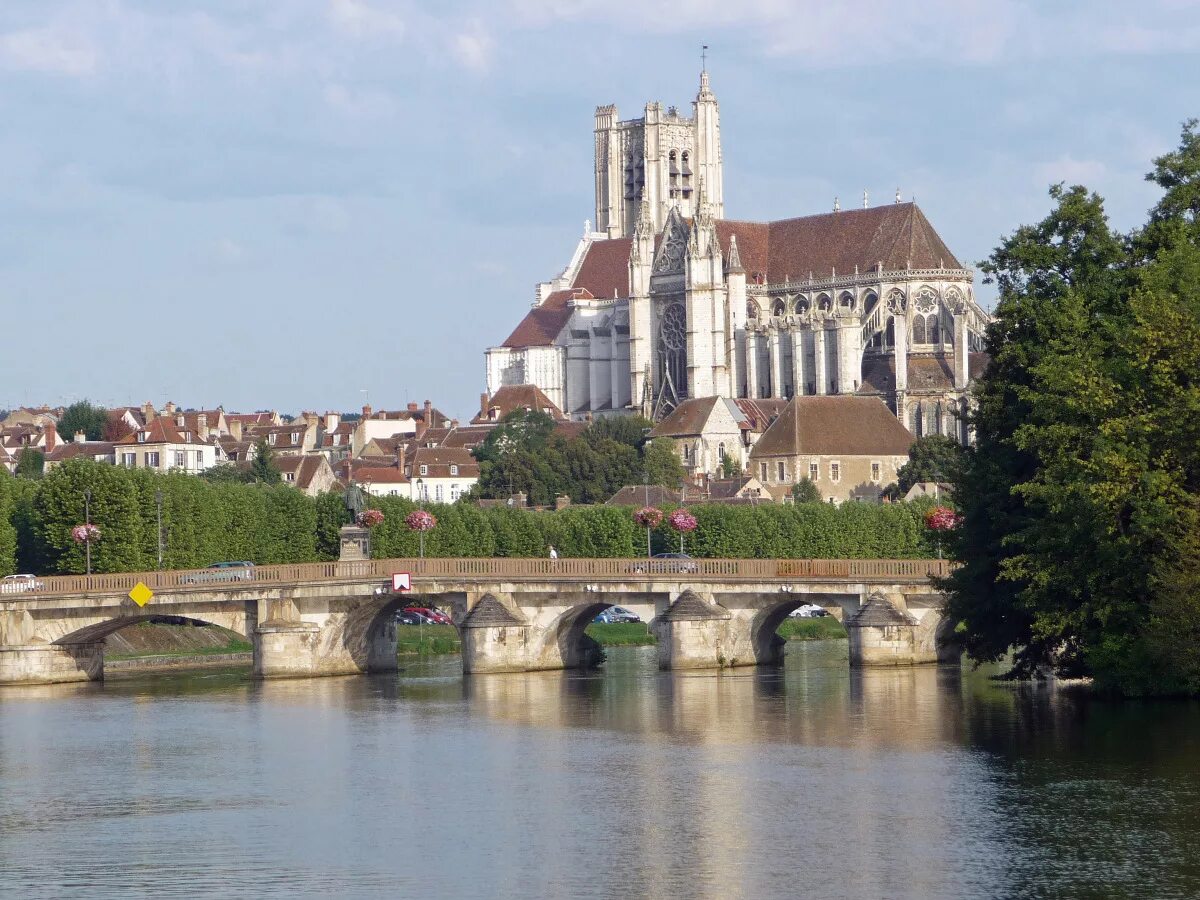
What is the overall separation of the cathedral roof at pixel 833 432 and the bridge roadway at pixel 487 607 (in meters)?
87.2

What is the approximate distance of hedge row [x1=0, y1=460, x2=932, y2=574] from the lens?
84.6 m

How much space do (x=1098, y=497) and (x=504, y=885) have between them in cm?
1954

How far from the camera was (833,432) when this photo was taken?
163750 mm

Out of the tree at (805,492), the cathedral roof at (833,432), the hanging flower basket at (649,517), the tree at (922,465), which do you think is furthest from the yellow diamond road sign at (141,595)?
the cathedral roof at (833,432)

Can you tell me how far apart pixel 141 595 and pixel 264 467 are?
79600mm

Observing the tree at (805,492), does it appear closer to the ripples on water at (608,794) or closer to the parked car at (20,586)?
the parked car at (20,586)

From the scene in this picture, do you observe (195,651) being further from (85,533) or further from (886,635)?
(886,635)

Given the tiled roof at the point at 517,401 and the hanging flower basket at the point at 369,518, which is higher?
the tiled roof at the point at 517,401

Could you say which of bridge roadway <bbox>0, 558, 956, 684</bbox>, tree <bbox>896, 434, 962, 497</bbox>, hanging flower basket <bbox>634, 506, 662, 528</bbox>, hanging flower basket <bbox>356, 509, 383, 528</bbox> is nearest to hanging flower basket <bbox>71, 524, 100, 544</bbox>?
bridge roadway <bbox>0, 558, 956, 684</bbox>

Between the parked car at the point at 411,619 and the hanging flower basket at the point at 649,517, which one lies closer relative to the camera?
the hanging flower basket at the point at 649,517

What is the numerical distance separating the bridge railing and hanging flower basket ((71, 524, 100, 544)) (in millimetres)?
6516

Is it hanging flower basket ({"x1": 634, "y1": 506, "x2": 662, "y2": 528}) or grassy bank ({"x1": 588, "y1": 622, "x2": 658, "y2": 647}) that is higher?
hanging flower basket ({"x1": 634, "y1": 506, "x2": 662, "y2": 528})

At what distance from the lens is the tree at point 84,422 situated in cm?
17738

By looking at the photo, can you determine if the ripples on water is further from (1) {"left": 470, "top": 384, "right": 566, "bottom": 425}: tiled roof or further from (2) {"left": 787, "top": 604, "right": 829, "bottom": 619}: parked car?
(1) {"left": 470, "top": 384, "right": 566, "bottom": 425}: tiled roof
